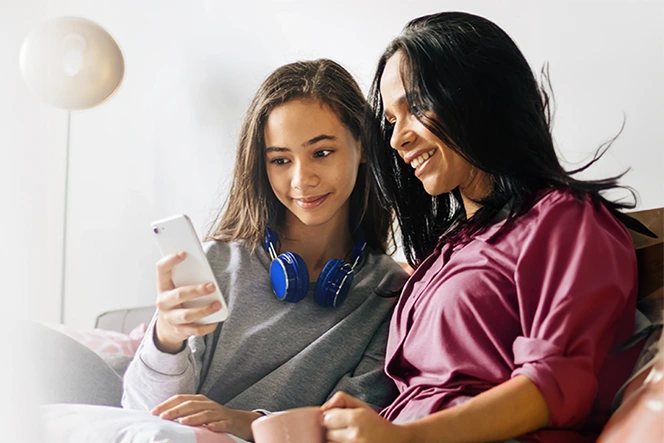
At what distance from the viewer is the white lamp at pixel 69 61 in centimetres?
174

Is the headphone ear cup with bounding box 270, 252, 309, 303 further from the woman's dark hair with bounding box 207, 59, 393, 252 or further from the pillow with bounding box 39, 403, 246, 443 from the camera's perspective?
the pillow with bounding box 39, 403, 246, 443

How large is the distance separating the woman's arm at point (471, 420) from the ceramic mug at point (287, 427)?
0.02 meters

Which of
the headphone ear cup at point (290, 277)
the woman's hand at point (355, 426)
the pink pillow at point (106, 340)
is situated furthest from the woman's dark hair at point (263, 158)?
the woman's hand at point (355, 426)

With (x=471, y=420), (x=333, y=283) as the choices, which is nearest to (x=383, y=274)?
(x=333, y=283)

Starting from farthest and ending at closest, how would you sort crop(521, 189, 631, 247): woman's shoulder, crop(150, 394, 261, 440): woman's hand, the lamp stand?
1. the lamp stand
2. crop(150, 394, 261, 440): woman's hand
3. crop(521, 189, 631, 247): woman's shoulder

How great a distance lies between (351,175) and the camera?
50.5 inches

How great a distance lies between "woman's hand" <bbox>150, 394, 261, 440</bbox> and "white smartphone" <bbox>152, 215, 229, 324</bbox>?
12cm

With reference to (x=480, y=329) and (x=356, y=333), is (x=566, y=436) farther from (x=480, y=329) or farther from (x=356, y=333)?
(x=356, y=333)

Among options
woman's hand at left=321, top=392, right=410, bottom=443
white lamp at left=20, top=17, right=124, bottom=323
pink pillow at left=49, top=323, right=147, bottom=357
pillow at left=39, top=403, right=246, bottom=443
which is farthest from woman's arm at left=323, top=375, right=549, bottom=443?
white lamp at left=20, top=17, right=124, bottom=323

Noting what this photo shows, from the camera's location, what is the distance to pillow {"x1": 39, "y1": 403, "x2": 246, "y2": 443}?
0.84 m

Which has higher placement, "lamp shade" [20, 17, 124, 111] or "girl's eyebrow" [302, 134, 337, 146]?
"lamp shade" [20, 17, 124, 111]

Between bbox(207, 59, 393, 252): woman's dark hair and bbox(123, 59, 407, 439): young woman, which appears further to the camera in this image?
bbox(207, 59, 393, 252): woman's dark hair

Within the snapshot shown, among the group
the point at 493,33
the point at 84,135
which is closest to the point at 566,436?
the point at 493,33

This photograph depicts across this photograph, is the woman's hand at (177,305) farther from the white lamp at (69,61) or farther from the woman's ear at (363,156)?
the white lamp at (69,61)
